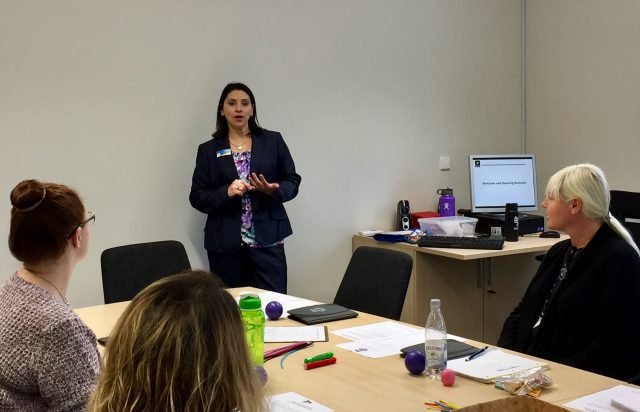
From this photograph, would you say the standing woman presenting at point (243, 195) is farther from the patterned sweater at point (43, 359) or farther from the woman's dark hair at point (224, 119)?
the patterned sweater at point (43, 359)

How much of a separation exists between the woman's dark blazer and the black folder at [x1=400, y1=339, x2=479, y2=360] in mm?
→ 1858

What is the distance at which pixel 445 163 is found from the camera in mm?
5340

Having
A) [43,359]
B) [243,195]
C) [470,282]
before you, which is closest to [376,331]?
[43,359]

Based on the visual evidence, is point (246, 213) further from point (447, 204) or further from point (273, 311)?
point (447, 204)

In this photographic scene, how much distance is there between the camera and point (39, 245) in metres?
1.88

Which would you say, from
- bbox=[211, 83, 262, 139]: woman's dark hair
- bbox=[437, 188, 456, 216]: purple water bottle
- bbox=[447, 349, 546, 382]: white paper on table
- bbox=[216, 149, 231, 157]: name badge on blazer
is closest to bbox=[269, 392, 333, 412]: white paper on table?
bbox=[447, 349, 546, 382]: white paper on table

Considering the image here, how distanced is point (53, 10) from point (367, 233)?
240cm

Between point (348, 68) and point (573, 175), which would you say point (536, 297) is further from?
point (348, 68)

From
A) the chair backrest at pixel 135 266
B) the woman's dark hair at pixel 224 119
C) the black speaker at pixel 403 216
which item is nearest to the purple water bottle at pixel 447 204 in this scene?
the black speaker at pixel 403 216

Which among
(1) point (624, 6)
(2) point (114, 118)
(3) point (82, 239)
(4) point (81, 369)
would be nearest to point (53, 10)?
(2) point (114, 118)

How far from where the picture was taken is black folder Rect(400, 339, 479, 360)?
2168mm

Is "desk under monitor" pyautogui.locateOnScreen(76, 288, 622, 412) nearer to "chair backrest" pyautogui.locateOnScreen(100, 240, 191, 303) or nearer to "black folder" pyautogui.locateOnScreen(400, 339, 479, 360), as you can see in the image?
"black folder" pyautogui.locateOnScreen(400, 339, 479, 360)

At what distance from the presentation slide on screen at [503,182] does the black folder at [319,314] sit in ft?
7.58

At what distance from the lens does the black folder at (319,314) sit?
2684 millimetres
